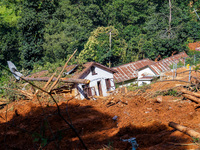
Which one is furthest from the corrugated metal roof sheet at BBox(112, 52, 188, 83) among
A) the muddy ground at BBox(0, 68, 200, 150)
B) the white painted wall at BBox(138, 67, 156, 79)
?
the muddy ground at BBox(0, 68, 200, 150)

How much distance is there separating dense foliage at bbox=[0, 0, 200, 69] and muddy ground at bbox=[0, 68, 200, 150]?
10.1m

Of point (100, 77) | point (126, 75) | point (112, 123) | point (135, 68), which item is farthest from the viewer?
point (135, 68)

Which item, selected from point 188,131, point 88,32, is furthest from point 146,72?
point 88,32

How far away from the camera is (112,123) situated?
308 inches

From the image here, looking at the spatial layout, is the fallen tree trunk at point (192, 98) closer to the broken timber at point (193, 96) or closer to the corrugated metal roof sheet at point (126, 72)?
the broken timber at point (193, 96)

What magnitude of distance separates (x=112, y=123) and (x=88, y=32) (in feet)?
120

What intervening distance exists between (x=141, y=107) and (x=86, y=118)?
95.4 inches

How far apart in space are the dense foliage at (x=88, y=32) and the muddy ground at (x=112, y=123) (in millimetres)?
10066

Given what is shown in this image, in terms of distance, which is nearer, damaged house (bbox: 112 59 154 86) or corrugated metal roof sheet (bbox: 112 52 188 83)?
corrugated metal roof sheet (bbox: 112 52 188 83)

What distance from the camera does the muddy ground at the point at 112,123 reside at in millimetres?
5000

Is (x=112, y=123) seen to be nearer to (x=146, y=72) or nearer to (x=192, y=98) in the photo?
(x=192, y=98)

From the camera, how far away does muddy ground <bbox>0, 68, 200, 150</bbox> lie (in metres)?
5.00

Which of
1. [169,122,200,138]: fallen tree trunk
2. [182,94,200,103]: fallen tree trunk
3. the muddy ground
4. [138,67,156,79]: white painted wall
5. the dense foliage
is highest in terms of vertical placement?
the dense foliage

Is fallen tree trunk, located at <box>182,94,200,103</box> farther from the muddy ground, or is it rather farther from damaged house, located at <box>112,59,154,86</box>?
damaged house, located at <box>112,59,154,86</box>
